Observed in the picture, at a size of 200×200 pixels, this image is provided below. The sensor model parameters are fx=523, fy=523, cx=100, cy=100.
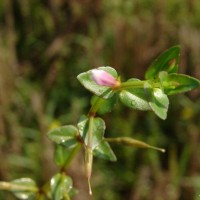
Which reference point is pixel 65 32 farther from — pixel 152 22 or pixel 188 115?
pixel 188 115

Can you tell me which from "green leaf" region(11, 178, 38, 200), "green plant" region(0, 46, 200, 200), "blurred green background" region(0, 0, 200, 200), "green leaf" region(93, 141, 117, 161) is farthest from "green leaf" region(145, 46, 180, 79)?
"blurred green background" region(0, 0, 200, 200)

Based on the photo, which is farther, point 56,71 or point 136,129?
point 56,71

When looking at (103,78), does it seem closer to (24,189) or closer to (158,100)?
(158,100)

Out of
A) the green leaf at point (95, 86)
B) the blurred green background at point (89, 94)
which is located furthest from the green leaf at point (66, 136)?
the blurred green background at point (89, 94)

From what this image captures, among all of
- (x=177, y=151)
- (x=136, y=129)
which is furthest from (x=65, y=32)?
(x=177, y=151)

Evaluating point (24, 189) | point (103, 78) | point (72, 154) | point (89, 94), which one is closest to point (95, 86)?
point (103, 78)

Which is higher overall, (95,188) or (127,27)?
(127,27)
